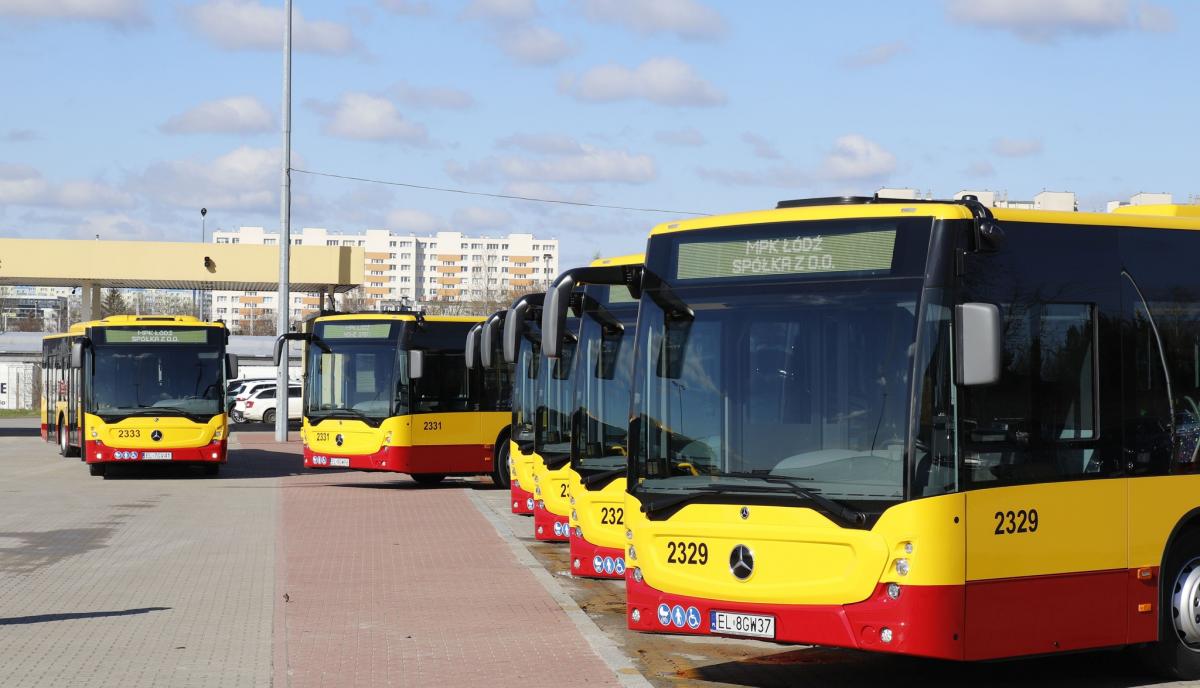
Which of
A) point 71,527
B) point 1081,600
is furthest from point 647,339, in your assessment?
point 71,527

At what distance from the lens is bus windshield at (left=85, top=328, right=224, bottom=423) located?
95.7 feet

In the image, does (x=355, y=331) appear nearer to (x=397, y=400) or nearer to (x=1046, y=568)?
(x=397, y=400)

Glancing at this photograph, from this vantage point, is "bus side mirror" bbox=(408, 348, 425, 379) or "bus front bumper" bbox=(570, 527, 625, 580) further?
"bus side mirror" bbox=(408, 348, 425, 379)

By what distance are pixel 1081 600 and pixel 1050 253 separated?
2.04 meters

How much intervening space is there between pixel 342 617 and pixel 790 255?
5.28 m

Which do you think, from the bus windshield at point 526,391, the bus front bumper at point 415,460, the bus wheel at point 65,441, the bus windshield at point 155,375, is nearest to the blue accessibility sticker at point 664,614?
the bus windshield at point 526,391

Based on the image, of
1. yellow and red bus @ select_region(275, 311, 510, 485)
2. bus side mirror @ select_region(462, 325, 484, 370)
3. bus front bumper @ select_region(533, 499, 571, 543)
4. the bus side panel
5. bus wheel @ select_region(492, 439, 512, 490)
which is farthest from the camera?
bus wheel @ select_region(492, 439, 512, 490)

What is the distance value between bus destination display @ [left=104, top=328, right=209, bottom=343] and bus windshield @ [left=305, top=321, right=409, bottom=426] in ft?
9.23

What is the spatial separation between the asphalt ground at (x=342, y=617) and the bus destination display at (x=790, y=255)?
2.56 meters

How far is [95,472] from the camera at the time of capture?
102 feet

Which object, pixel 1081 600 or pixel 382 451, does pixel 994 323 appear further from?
pixel 382 451

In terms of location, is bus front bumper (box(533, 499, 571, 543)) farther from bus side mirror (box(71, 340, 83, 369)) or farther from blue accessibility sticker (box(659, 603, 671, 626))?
bus side mirror (box(71, 340, 83, 369))

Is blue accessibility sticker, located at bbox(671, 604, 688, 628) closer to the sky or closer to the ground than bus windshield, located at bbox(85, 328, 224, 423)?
closer to the ground

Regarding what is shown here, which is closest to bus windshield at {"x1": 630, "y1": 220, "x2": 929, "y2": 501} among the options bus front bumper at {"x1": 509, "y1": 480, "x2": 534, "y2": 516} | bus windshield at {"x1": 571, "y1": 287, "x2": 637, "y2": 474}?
bus windshield at {"x1": 571, "y1": 287, "x2": 637, "y2": 474}
